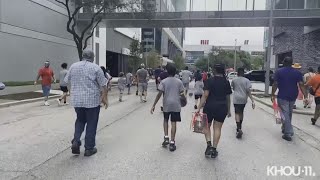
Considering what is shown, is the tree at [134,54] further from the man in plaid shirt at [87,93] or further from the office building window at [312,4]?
the man in plaid shirt at [87,93]

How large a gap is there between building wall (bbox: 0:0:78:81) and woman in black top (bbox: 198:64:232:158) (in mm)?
22132

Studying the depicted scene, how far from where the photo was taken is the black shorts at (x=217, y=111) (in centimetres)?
814

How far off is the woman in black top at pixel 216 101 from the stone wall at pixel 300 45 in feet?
117

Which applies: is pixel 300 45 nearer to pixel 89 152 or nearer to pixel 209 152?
pixel 209 152

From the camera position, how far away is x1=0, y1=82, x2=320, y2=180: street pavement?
683cm

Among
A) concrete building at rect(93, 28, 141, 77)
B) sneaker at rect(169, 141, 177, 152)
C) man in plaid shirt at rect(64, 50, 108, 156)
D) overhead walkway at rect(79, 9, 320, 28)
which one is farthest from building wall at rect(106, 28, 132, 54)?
man in plaid shirt at rect(64, 50, 108, 156)

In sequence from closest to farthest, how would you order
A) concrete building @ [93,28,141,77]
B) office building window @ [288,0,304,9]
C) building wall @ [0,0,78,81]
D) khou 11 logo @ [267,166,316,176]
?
1. khou 11 logo @ [267,166,316,176]
2. building wall @ [0,0,78,81]
3. office building window @ [288,0,304,9]
4. concrete building @ [93,28,141,77]

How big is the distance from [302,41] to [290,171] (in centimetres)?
4245

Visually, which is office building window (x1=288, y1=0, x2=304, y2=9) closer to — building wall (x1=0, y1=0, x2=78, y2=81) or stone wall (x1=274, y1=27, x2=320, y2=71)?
stone wall (x1=274, y1=27, x2=320, y2=71)

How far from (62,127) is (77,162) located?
14.7 ft

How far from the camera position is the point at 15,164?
727 centimetres

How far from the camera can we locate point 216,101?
8.16 m

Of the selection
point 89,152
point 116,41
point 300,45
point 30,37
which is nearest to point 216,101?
point 89,152

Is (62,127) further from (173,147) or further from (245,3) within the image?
(245,3)
